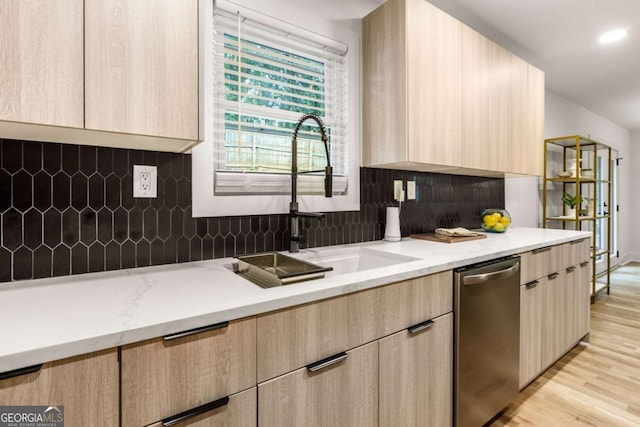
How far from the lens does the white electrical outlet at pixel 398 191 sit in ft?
7.15

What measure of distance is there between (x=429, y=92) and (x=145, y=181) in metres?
1.57

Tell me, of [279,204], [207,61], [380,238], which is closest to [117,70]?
[207,61]

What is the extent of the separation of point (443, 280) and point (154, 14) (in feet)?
4.79

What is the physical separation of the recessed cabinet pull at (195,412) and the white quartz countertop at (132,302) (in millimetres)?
209

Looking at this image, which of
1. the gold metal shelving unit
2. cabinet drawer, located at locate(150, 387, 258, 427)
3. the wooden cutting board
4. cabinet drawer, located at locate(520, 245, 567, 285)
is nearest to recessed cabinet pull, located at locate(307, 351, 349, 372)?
cabinet drawer, located at locate(150, 387, 258, 427)

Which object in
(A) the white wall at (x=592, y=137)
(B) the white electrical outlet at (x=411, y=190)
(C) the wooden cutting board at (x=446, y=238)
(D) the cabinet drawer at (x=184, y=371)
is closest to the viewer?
(D) the cabinet drawer at (x=184, y=371)

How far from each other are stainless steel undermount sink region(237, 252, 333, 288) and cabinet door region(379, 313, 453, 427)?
0.39 metres

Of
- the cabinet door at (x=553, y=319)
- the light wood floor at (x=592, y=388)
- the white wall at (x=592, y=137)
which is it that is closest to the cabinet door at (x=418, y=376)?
the light wood floor at (x=592, y=388)

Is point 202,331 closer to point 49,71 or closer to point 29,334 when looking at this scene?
point 29,334

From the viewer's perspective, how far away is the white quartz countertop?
67 cm

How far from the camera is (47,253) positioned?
3.75 feet

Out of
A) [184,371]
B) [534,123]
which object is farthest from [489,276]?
[534,123]

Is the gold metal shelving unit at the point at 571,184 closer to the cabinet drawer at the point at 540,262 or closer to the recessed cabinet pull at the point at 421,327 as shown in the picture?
the cabinet drawer at the point at 540,262

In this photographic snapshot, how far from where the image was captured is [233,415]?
0.88m
